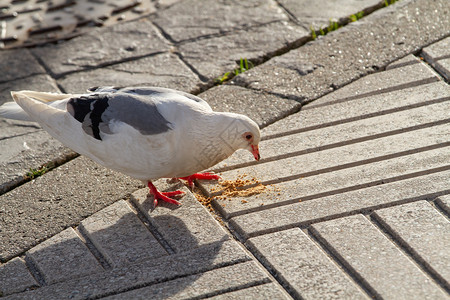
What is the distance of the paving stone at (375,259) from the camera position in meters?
2.55

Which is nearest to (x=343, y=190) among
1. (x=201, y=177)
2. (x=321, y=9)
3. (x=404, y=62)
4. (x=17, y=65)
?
(x=201, y=177)

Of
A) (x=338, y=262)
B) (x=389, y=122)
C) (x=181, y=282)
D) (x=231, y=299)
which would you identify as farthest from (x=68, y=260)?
(x=389, y=122)

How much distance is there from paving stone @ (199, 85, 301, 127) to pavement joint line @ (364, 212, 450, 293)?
109cm

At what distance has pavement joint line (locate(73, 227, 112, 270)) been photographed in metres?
2.95

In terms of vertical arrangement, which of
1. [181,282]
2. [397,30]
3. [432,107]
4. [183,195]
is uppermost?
[397,30]

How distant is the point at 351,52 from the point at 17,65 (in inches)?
95.7

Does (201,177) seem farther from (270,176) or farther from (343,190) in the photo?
(343,190)

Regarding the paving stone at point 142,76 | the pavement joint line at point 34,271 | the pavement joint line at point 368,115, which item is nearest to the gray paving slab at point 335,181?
the pavement joint line at point 368,115

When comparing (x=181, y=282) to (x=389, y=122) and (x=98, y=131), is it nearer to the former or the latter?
(x=98, y=131)

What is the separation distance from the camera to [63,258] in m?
2.98

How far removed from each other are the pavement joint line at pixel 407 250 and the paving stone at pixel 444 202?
30 cm

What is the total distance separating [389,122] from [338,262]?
3.95 ft

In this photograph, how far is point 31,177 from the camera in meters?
3.64

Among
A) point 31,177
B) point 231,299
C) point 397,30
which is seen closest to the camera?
point 231,299
